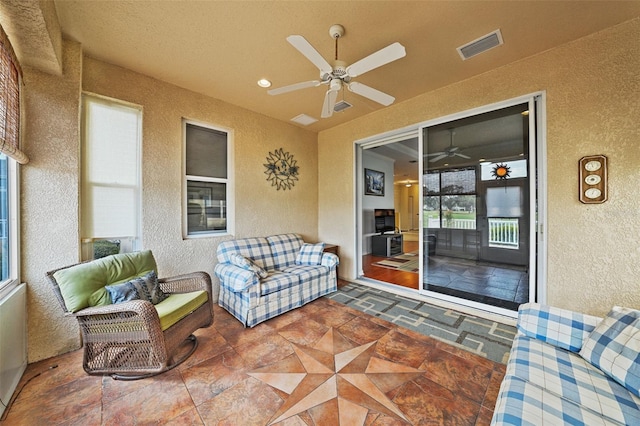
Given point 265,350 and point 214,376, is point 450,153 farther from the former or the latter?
point 214,376

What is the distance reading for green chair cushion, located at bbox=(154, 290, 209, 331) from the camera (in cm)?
181

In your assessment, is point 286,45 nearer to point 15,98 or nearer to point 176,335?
point 15,98

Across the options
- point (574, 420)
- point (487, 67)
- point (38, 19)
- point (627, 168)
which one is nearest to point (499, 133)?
point (487, 67)

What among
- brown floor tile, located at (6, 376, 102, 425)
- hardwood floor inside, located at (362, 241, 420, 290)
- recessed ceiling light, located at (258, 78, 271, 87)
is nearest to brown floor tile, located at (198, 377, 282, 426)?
brown floor tile, located at (6, 376, 102, 425)

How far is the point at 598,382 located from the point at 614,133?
2146mm

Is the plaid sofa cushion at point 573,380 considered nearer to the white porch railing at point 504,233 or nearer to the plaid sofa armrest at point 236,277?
the white porch railing at point 504,233

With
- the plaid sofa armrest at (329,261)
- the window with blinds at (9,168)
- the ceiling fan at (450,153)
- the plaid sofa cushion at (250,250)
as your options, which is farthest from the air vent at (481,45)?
the window with blinds at (9,168)

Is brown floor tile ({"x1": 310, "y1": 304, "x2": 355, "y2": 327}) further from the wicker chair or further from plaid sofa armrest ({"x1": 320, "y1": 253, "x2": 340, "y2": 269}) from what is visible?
the wicker chair

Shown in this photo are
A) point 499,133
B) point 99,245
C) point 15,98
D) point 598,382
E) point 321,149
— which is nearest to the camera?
point 598,382

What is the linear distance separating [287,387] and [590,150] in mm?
3348

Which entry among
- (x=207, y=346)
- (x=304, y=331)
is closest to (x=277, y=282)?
(x=304, y=331)

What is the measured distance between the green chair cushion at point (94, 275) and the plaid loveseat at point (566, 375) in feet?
8.85

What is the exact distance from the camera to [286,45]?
2.18m

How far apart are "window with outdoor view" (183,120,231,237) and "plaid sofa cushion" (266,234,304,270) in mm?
747
